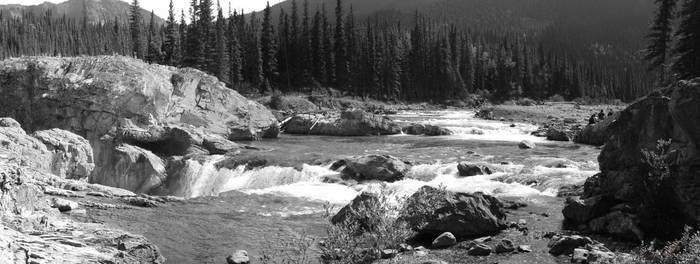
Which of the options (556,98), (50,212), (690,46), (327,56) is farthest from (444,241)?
(556,98)

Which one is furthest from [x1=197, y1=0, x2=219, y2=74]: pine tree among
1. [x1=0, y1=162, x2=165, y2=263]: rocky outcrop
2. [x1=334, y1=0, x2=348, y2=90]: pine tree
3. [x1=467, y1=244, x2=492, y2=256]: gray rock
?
[x1=467, y1=244, x2=492, y2=256]: gray rock

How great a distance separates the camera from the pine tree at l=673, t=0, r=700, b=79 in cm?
3597

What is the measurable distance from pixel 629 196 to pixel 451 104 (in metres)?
89.2

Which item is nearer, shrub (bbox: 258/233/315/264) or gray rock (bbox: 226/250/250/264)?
shrub (bbox: 258/233/315/264)

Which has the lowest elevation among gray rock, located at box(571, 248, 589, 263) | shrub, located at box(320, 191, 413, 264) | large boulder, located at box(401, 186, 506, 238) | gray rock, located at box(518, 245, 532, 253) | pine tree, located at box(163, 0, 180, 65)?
gray rock, located at box(518, 245, 532, 253)

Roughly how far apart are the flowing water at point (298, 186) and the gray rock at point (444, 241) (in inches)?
74.4

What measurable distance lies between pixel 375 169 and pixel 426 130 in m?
23.9

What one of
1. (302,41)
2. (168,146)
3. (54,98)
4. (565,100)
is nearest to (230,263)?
(168,146)

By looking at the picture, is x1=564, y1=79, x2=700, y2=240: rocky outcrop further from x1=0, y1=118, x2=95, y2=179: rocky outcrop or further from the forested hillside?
the forested hillside

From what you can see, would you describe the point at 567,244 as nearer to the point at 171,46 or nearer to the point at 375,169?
the point at 375,169

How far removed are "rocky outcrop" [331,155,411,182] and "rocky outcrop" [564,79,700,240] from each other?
10.3 m

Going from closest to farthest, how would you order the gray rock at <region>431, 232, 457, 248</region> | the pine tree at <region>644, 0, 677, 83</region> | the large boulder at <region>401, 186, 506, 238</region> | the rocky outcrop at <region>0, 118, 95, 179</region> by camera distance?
the gray rock at <region>431, 232, 457, 248</region>
the large boulder at <region>401, 186, 506, 238</region>
the rocky outcrop at <region>0, 118, 95, 179</region>
the pine tree at <region>644, 0, 677, 83</region>

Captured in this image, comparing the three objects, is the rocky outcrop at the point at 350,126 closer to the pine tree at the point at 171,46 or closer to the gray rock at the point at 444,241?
the gray rock at the point at 444,241

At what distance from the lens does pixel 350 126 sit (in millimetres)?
51969
